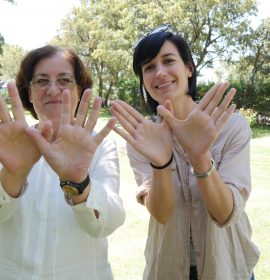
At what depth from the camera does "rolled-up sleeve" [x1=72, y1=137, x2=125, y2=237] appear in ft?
4.99

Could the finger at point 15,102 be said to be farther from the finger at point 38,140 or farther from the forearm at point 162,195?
the forearm at point 162,195

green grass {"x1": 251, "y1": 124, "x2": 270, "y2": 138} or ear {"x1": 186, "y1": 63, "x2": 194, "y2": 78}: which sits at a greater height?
ear {"x1": 186, "y1": 63, "x2": 194, "y2": 78}

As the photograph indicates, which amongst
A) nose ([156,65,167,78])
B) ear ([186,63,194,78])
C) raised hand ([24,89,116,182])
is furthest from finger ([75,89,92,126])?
ear ([186,63,194,78])

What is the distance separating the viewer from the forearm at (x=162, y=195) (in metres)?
1.76

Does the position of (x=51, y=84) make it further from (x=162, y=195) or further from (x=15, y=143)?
(x=162, y=195)

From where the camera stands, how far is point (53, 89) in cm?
189

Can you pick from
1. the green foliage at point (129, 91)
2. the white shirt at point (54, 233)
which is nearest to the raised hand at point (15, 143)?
the white shirt at point (54, 233)

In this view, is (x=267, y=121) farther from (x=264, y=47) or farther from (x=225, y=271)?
(x=225, y=271)

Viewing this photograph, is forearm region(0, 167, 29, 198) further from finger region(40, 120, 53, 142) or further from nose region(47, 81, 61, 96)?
nose region(47, 81, 61, 96)

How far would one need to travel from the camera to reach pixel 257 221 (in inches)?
209

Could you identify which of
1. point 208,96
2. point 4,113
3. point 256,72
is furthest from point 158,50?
point 256,72

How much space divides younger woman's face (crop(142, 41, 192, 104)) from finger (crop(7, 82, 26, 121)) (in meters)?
0.86

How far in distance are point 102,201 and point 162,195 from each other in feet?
1.14

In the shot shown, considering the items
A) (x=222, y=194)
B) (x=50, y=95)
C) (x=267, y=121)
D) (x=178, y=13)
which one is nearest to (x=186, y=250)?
(x=222, y=194)
